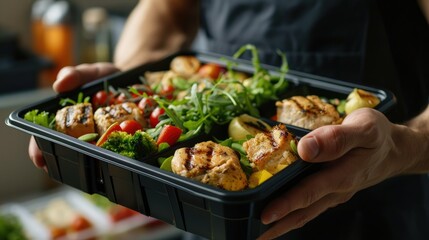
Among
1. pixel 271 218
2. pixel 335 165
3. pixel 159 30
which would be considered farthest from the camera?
pixel 159 30

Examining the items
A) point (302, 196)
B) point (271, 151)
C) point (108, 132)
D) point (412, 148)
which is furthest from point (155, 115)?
point (412, 148)

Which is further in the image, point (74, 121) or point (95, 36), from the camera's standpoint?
point (95, 36)

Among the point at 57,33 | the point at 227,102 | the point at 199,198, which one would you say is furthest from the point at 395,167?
the point at 57,33

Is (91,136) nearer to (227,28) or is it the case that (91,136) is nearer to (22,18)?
(227,28)

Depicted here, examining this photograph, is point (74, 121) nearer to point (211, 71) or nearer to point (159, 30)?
point (211, 71)

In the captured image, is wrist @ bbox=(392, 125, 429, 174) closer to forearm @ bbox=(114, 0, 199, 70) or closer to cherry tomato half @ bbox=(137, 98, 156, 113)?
cherry tomato half @ bbox=(137, 98, 156, 113)

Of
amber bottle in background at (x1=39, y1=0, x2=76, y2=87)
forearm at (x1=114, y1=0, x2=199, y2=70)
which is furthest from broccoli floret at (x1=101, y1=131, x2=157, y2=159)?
amber bottle in background at (x1=39, y1=0, x2=76, y2=87)
